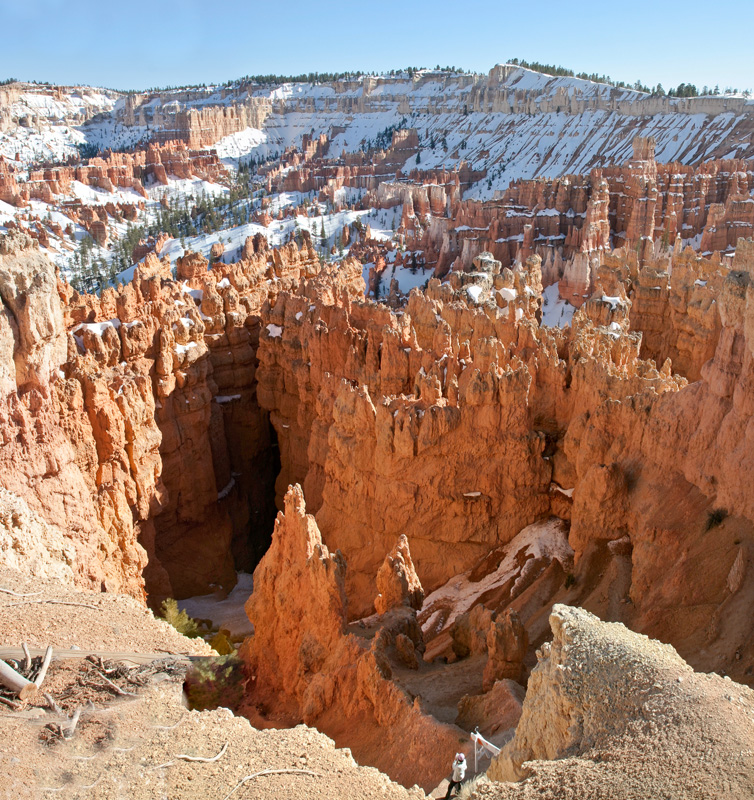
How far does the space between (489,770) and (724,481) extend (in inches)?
253

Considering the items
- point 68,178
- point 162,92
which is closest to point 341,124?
point 162,92

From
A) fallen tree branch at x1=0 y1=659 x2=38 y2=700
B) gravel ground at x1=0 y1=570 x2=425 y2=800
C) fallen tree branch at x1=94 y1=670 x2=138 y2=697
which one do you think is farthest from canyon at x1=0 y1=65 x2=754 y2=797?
fallen tree branch at x1=0 y1=659 x2=38 y2=700

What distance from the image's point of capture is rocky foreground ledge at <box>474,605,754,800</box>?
5.03 m

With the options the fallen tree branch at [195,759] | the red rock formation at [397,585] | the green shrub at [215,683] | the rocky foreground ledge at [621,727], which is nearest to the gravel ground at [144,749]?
the fallen tree branch at [195,759]

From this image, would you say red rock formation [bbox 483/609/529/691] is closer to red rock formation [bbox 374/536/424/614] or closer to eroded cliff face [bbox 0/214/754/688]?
eroded cliff face [bbox 0/214/754/688]

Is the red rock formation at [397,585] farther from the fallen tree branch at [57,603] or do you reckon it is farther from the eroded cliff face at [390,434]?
the fallen tree branch at [57,603]

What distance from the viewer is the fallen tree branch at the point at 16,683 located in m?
7.61

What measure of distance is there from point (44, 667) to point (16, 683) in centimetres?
38

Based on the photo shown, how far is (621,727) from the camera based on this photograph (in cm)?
564

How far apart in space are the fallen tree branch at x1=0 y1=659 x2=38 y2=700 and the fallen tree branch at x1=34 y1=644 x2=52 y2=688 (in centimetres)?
11

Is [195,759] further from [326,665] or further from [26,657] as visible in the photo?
[326,665]

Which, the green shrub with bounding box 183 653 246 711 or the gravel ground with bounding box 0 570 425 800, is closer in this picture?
the gravel ground with bounding box 0 570 425 800

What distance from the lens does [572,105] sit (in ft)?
336

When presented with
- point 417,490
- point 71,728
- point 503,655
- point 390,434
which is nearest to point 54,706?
point 71,728
